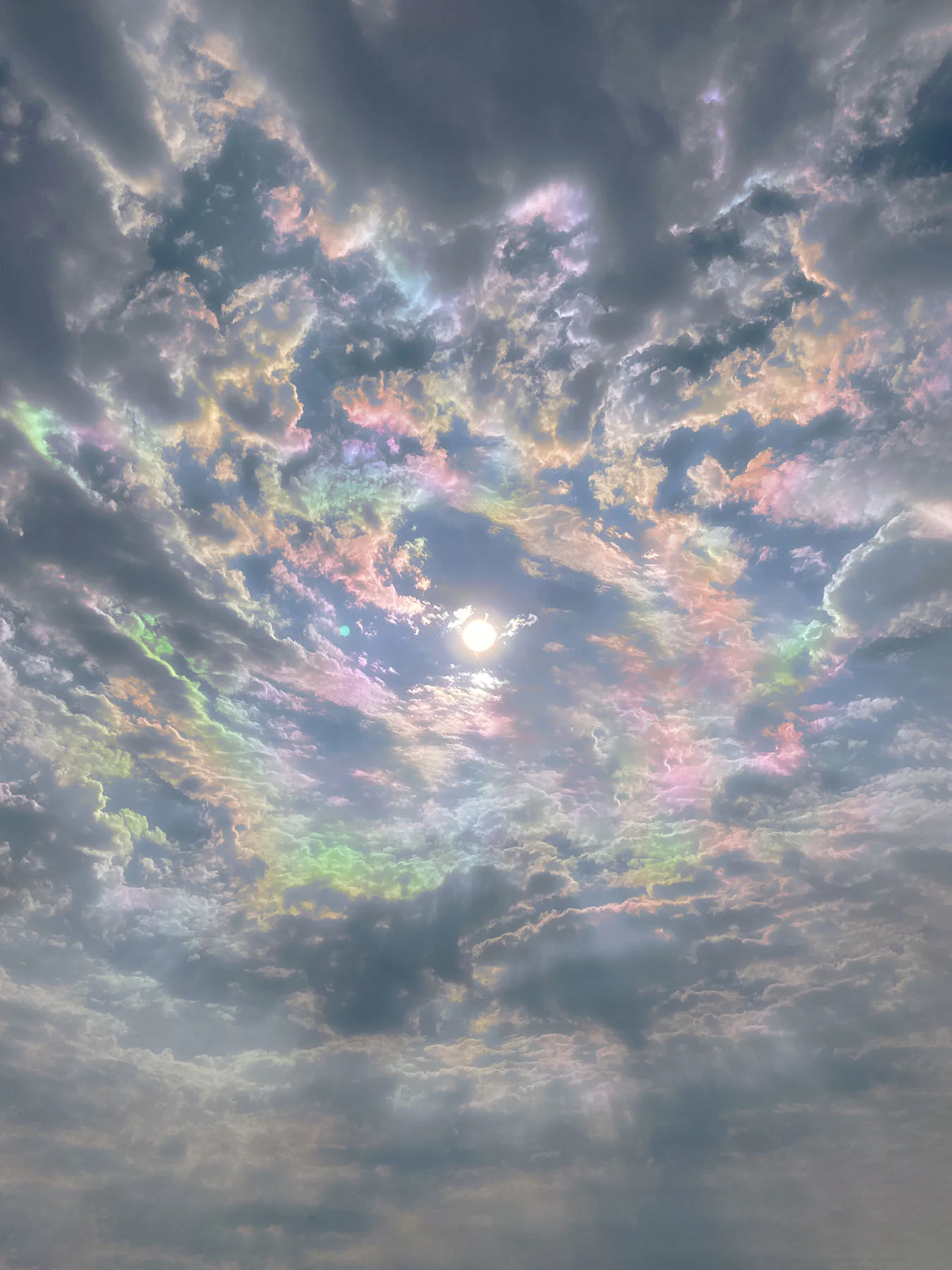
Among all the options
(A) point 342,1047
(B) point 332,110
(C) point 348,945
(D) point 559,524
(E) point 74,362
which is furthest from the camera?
(A) point 342,1047

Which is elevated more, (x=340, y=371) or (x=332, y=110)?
(x=332, y=110)

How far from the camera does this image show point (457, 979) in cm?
2462

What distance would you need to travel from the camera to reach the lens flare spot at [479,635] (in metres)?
15.5

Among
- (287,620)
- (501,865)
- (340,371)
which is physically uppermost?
(340,371)

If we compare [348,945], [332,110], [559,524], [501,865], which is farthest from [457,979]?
[332,110]

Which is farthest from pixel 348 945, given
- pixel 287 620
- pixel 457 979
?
pixel 287 620

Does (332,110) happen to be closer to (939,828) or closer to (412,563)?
(412,563)

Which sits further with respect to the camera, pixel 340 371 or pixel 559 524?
pixel 559 524

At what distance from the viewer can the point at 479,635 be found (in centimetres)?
1577

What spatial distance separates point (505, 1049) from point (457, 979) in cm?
708

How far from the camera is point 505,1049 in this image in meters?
28.0

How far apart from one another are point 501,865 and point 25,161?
23355mm

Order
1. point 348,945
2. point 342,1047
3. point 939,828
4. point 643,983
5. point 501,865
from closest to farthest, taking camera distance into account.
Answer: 1. point 939,828
2. point 501,865
3. point 348,945
4. point 643,983
5. point 342,1047

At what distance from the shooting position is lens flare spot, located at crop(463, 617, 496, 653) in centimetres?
1555
